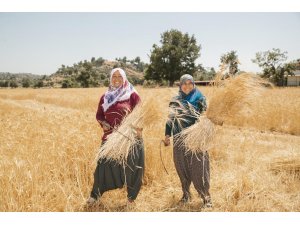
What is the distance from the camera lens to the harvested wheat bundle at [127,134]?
2.88 m

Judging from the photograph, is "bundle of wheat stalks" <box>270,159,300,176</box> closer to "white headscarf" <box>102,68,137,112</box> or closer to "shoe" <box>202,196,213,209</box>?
"shoe" <box>202,196,213,209</box>

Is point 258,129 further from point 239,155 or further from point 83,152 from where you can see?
point 83,152

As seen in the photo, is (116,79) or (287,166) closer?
(116,79)

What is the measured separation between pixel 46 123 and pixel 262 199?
335 centimetres

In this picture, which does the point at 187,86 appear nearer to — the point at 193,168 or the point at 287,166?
the point at 193,168

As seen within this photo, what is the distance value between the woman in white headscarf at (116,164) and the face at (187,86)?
1.48 feet

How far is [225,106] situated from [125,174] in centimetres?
112

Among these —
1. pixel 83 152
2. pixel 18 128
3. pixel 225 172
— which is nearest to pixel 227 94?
pixel 225 172

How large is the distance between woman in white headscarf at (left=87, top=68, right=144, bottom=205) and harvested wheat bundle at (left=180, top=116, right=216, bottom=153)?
48 centimetres

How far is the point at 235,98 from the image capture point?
110 inches

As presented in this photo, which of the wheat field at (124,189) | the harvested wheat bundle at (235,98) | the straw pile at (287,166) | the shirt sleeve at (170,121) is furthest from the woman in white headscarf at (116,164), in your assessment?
the straw pile at (287,166)

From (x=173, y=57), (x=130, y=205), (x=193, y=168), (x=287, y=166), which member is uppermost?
(x=173, y=57)

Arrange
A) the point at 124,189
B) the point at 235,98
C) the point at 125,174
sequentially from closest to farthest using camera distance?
the point at 235,98 → the point at 125,174 → the point at 124,189

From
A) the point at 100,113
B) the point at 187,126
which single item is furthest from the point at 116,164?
the point at 187,126
